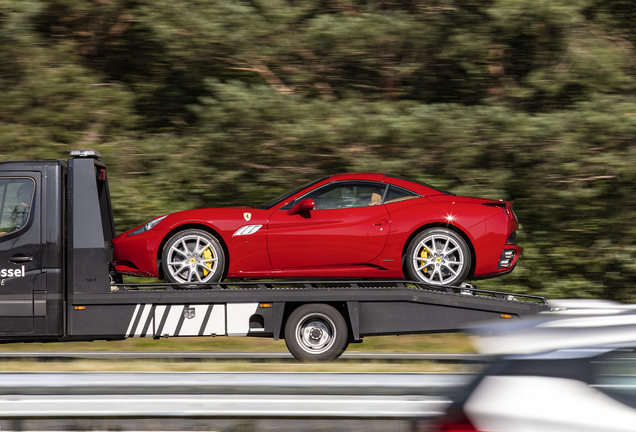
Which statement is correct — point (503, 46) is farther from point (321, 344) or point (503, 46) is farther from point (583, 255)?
point (321, 344)

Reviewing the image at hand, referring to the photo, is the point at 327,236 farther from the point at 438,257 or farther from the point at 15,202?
the point at 15,202

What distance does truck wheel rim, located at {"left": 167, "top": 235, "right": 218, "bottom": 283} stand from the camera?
23.4ft

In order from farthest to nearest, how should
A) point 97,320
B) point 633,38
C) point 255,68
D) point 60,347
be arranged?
point 633,38 → point 255,68 → point 60,347 → point 97,320

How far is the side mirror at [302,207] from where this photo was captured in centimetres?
694

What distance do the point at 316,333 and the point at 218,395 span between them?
2972 millimetres

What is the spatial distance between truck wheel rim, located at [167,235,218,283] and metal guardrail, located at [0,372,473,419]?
2.74m

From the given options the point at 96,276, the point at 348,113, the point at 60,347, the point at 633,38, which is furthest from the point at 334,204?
the point at 633,38

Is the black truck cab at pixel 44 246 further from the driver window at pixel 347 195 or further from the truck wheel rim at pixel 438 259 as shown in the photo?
the truck wheel rim at pixel 438 259

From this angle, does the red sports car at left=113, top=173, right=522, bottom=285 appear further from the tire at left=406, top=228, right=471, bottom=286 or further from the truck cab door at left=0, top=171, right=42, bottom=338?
the truck cab door at left=0, top=171, right=42, bottom=338

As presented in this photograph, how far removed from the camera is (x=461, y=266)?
23.3ft

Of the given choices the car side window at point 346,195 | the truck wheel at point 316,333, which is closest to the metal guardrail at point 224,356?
the truck wheel at point 316,333

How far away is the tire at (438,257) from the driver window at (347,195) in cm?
64

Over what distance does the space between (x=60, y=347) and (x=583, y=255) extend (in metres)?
9.12

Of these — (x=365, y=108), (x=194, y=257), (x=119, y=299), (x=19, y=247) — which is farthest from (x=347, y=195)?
(x=365, y=108)
